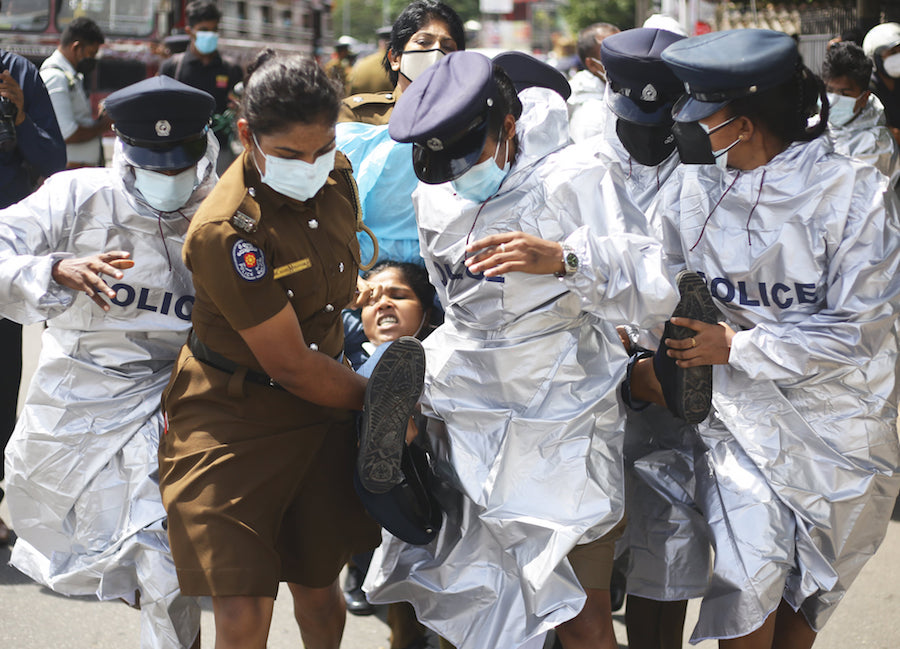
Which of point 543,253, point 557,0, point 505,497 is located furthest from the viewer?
point 557,0

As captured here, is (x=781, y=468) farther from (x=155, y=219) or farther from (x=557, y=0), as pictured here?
(x=557, y=0)

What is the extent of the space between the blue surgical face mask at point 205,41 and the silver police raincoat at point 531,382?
6.09m

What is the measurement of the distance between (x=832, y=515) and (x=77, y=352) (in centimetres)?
215

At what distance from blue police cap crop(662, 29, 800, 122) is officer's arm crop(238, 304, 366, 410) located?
3.71 ft

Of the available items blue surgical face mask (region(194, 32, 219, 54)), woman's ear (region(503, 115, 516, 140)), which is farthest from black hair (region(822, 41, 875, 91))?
blue surgical face mask (region(194, 32, 219, 54))

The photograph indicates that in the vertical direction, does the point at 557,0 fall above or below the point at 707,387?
below

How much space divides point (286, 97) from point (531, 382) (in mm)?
947

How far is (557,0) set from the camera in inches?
2842

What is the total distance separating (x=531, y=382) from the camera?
2.71 metres

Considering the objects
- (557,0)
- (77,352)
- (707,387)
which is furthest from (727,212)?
(557,0)

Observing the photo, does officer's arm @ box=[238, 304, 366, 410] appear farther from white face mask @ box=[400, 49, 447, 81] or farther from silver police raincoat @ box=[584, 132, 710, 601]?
white face mask @ box=[400, 49, 447, 81]

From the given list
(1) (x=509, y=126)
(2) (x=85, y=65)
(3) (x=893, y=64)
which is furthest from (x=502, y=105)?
(2) (x=85, y=65)

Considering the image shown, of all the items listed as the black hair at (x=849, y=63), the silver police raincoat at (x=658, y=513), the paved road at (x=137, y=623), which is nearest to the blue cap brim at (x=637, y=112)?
the silver police raincoat at (x=658, y=513)

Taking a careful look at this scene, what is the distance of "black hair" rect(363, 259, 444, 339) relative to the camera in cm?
352
